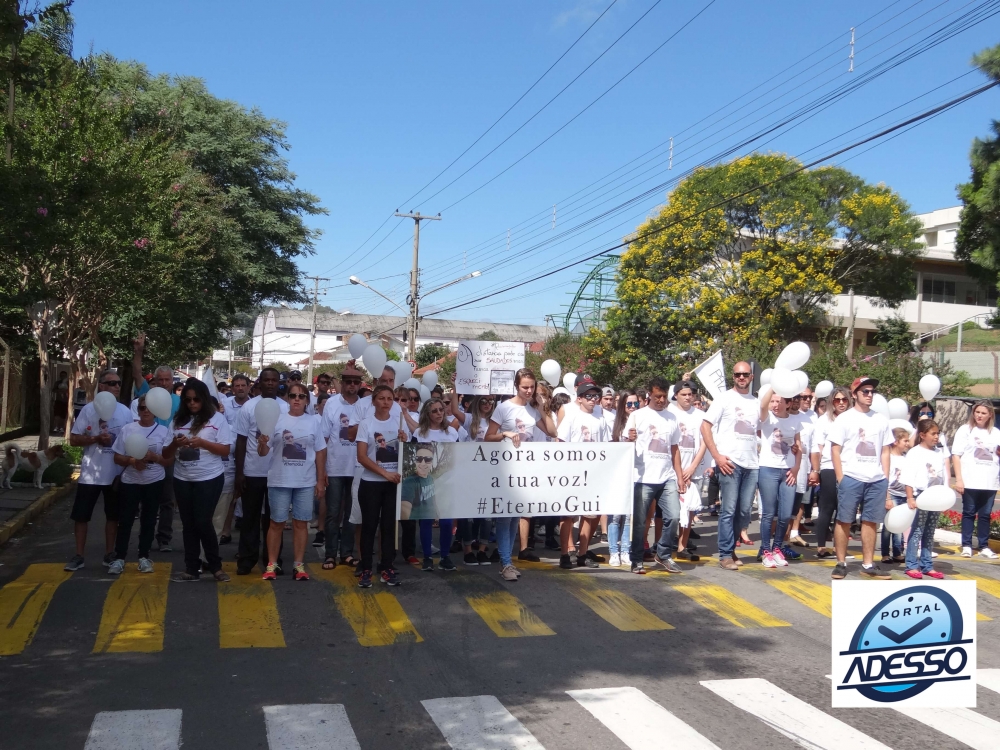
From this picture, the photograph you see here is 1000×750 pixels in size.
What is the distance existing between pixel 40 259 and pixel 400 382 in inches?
327

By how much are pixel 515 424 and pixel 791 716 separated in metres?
4.52

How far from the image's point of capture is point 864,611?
10.6 ft

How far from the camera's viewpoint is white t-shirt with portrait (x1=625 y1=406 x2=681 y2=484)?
9.59 m

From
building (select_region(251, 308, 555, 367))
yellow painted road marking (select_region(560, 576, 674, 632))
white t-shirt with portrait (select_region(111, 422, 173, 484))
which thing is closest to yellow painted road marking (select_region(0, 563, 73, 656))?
white t-shirt with portrait (select_region(111, 422, 173, 484))

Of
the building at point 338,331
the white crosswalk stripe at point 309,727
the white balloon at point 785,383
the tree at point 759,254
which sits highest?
the building at point 338,331

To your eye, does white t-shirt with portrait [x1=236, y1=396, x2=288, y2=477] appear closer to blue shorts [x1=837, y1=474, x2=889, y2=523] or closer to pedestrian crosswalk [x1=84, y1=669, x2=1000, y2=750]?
pedestrian crosswalk [x1=84, y1=669, x2=1000, y2=750]

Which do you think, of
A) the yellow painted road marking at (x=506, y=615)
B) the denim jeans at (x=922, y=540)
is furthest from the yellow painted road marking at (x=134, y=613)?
the denim jeans at (x=922, y=540)

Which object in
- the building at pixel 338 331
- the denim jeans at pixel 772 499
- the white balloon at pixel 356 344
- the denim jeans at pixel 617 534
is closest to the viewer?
the denim jeans at pixel 772 499

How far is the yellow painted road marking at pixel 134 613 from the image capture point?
22.6ft

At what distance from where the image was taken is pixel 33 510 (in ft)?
42.1

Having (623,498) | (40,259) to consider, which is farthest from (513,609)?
(40,259)

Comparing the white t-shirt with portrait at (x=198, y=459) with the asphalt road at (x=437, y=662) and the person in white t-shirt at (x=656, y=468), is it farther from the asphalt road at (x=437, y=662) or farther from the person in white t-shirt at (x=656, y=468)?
the person in white t-shirt at (x=656, y=468)

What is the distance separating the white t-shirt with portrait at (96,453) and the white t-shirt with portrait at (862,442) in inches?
275

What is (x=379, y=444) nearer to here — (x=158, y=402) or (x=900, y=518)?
(x=158, y=402)
